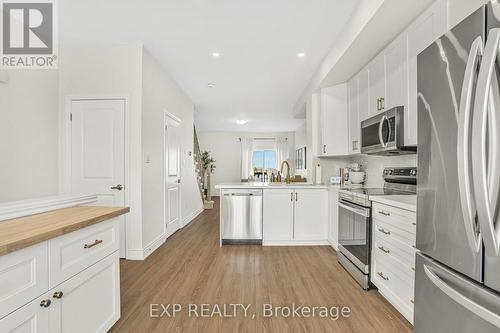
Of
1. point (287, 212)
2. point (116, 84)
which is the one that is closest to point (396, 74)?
point (287, 212)

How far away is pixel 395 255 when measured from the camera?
1969 millimetres

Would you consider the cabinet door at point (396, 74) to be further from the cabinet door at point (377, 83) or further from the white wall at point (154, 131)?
the white wall at point (154, 131)

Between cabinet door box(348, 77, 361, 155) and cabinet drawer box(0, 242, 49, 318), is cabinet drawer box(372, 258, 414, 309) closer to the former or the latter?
cabinet door box(348, 77, 361, 155)

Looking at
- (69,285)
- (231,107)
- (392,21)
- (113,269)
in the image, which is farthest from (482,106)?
(231,107)

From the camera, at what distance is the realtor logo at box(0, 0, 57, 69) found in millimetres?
2470

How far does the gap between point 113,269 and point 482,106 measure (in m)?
2.16

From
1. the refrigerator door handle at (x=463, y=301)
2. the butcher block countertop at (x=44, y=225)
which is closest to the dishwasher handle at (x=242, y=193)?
the butcher block countertop at (x=44, y=225)

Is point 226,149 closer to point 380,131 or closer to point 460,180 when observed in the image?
point 380,131

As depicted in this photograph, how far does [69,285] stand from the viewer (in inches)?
51.9

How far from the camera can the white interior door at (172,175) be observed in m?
4.18

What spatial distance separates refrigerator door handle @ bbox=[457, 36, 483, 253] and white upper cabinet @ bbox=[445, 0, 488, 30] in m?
0.99

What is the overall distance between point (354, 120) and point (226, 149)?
7.52m

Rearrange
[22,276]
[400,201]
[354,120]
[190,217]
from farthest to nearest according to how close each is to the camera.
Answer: [190,217] → [354,120] → [400,201] → [22,276]

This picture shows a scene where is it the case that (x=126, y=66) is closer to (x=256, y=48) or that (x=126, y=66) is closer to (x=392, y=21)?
(x=256, y=48)
